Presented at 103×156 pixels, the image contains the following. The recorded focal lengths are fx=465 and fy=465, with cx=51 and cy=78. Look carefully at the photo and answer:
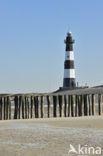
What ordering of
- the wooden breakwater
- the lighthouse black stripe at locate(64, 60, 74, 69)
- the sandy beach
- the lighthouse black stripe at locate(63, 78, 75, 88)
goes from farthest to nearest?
the lighthouse black stripe at locate(63, 78, 75, 88)
the lighthouse black stripe at locate(64, 60, 74, 69)
the wooden breakwater
the sandy beach

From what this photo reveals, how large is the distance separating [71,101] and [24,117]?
2.83 meters

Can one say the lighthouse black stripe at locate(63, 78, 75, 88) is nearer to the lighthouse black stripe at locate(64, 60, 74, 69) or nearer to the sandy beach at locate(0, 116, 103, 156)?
the lighthouse black stripe at locate(64, 60, 74, 69)

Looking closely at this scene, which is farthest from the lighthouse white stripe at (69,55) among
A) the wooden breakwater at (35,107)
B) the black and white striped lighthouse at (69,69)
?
the wooden breakwater at (35,107)

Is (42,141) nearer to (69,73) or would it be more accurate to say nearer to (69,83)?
(69,73)

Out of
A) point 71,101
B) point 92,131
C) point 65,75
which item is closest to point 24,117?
point 71,101

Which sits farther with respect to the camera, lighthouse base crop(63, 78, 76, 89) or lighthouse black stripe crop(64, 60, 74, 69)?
lighthouse base crop(63, 78, 76, 89)

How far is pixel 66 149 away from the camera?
11.1m

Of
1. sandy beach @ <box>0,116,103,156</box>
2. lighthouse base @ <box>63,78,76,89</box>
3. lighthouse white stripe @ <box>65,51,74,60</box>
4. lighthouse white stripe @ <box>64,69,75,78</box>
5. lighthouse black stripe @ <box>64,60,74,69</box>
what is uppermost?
lighthouse white stripe @ <box>65,51,74,60</box>

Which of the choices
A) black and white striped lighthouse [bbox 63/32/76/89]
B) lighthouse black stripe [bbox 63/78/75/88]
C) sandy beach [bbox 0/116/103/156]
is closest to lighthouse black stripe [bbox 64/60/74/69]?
black and white striped lighthouse [bbox 63/32/76/89]

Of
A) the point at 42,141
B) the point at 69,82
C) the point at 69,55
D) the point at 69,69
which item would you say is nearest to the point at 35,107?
the point at 42,141

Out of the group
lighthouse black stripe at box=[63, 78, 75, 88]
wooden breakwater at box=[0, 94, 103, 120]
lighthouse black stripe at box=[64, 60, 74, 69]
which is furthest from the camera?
lighthouse black stripe at box=[63, 78, 75, 88]

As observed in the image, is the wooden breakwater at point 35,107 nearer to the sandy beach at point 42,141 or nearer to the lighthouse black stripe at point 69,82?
the sandy beach at point 42,141

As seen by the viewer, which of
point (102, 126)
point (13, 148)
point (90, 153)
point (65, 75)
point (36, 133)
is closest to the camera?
point (90, 153)

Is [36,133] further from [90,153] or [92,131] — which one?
[90,153]
